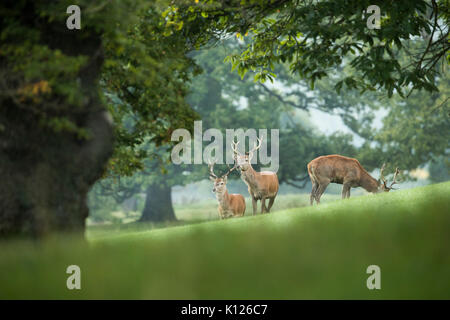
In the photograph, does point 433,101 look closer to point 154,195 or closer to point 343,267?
point 154,195

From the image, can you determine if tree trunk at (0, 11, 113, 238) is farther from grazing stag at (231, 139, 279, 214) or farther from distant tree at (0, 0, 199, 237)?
grazing stag at (231, 139, 279, 214)

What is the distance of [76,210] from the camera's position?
6.64 m

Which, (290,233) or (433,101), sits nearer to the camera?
(290,233)

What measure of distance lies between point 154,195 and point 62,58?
2457 cm

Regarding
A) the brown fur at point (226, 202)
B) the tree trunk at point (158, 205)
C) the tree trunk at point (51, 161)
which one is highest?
the tree trunk at point (51, 161)

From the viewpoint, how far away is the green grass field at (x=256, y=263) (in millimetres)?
4496

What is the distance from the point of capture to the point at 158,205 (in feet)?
96.1

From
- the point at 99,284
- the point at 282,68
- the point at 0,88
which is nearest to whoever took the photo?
the point at 99,284

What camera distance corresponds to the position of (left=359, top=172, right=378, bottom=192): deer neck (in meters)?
15.4

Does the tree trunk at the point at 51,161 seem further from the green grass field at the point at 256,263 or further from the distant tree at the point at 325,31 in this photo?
the distant tree at the point at 325,31

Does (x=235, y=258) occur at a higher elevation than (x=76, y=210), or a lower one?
lower

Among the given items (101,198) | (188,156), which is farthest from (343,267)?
(101,198)

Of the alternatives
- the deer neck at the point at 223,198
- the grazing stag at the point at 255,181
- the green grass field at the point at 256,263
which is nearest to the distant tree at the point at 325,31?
the green grass field at the point at 256,263

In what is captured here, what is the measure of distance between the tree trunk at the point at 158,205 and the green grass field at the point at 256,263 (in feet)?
72.7
